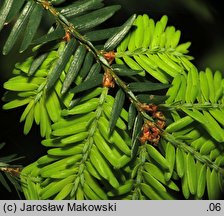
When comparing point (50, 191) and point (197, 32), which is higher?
point (197, 32)

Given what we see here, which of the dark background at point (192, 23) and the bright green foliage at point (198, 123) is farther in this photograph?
the dark background at point (192, 23)

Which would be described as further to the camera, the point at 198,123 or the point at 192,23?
the point at 192,23

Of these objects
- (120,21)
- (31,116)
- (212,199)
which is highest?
(120,21)

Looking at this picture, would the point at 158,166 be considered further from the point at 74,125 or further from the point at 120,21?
the point at 120,21

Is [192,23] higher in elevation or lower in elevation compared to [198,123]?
higher

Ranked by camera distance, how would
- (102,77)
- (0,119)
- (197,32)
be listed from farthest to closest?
1. (197,32)
2. (0,119)
3. (102,77)

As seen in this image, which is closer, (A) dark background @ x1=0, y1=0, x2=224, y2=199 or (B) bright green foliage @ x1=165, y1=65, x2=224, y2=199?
(B) bright green foliage @ x1=165, y1=65, x2=224, y2=199

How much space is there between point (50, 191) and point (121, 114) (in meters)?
0.13

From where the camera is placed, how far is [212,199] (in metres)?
0.57

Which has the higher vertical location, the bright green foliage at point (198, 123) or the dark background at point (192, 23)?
the dark background at point (192, 23)

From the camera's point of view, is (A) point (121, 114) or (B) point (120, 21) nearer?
(A) point (121, 114)

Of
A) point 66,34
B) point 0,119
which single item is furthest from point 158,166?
point 0,119

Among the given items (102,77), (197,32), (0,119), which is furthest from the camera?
(197,32)

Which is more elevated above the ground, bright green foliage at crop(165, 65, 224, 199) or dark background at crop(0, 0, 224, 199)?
dark background at crop(0, 0, 224, 199)
